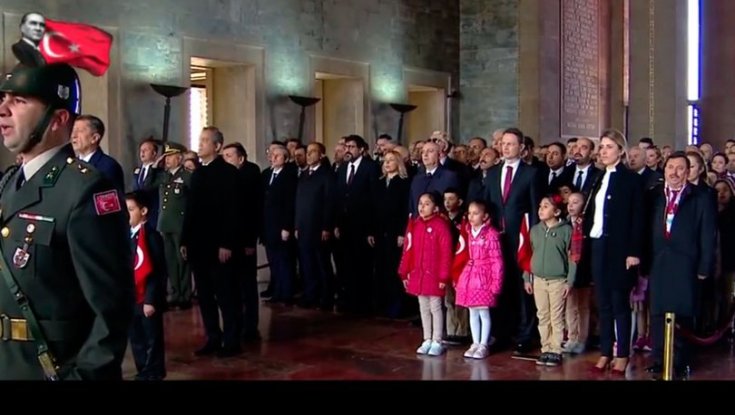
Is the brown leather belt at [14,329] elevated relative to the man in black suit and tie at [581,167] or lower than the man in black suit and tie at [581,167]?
lower

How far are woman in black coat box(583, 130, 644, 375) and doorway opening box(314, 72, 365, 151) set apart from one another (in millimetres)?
8911

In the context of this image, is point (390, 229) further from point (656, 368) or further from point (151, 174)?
point (656, 368)

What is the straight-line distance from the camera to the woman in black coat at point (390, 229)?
26.8ft

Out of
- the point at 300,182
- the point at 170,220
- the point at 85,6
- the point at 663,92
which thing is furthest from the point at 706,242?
the point at 663,92

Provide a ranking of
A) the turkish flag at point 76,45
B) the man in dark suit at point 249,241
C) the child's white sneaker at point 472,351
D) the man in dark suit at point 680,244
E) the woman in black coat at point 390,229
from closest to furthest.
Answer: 1. the turkish flag at point 76,45
2. the man in dark suit at point 680,244
3. the child's white sneaker at point 472,351
4. the man in dark suit at point 249,241
5. the woman in black coat at point 390,229

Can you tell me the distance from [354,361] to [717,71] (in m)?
13.6

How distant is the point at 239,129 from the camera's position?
41.3 ft

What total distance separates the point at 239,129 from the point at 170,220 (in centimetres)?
408

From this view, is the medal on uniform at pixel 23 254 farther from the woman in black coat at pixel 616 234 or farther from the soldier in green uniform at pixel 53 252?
the woman in black coat at pixel 616 234

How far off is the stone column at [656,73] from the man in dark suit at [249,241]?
31.4ft

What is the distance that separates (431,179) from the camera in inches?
292

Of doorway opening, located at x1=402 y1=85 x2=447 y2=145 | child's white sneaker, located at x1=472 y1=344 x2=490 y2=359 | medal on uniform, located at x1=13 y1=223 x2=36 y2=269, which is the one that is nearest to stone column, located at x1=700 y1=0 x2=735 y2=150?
doorway opening, located at x1=402 y1=85 x2=447 y2=145

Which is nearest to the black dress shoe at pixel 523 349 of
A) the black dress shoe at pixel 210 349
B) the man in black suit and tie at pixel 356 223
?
the man in black suit and tie at pixel 356 223

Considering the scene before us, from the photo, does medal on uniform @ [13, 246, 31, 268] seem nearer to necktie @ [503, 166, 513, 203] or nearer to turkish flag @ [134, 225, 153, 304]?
turkish flag @ [134, 225, 153, 304]
